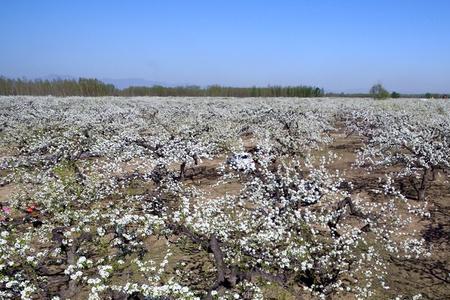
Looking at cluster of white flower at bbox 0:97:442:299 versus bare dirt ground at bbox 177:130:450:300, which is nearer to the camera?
cluster of white flower at bbox 0:97:442:299

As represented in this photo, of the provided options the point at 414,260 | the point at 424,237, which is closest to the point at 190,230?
the point at 414,260

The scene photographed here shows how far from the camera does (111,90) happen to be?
9256 centimetres

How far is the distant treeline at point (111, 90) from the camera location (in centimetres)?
8838

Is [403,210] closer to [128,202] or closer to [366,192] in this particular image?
[366,192]

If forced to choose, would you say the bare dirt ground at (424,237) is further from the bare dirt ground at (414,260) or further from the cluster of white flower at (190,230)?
the cluster of white flower at (190,230)

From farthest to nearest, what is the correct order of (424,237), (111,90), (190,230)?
(111,90), (424,237), (190,230)

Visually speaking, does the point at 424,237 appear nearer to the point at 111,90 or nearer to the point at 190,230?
the point at 190,230

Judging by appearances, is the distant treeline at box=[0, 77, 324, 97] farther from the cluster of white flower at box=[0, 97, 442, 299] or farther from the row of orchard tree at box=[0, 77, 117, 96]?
the cluster of white flower at box=[0, 97, 442, 299]

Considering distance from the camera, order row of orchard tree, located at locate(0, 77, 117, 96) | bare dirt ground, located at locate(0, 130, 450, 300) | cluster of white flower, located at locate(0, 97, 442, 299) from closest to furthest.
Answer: cluster of white flower, located at locate(0, 97, 442, 299) → bare dirt ground, located at locate(0, 130, 450, 300) → row of orchard tree, located at locate(0, 77, 117, 96)

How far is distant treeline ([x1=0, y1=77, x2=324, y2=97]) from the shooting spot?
8838cm

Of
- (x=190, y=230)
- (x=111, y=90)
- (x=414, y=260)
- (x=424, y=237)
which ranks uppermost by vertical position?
(x=111, y=90)

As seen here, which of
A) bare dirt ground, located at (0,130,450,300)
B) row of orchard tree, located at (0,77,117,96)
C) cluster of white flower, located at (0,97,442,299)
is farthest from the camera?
row of orchard tree, located at (0,77,117,96)

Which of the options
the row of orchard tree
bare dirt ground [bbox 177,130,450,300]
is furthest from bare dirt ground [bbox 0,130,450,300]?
the row of orchard tree

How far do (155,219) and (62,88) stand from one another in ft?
305
